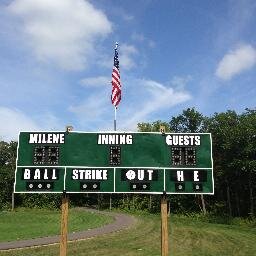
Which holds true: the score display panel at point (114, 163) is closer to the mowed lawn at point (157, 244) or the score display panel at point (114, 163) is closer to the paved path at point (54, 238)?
the mowed lawn at point (157, 244)

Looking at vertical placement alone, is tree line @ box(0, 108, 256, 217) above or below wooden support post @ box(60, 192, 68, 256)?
above

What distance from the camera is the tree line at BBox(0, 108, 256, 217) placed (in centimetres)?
5328

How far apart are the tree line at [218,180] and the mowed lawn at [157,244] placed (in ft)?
58.6

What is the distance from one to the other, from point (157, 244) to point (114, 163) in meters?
12.9

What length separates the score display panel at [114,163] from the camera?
17891mm

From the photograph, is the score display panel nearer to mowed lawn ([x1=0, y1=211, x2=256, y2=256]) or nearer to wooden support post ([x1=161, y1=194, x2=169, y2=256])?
wooden support post ([x1=161, y1=194, x2=169, y2=256])

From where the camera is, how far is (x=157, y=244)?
29156 mm

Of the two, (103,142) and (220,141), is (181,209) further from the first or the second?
(103,142)

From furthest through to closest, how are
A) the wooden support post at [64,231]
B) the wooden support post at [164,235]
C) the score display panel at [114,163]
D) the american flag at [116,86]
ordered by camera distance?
the american flag at [116,86], the score display panel at [114,163], the wooden support post at [64,231], the wooden support post at [164,235]

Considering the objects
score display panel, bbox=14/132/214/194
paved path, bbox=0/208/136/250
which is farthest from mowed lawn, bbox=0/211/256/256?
score display panel, bbox=14/132/214/194

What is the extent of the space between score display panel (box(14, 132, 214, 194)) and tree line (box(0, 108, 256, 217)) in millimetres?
34450

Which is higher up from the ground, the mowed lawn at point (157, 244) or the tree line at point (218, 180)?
the tree line at point (218, 180)

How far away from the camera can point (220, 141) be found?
A: 61281mm

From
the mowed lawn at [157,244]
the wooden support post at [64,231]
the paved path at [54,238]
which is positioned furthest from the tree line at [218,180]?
the wooden support post at [64,231]
